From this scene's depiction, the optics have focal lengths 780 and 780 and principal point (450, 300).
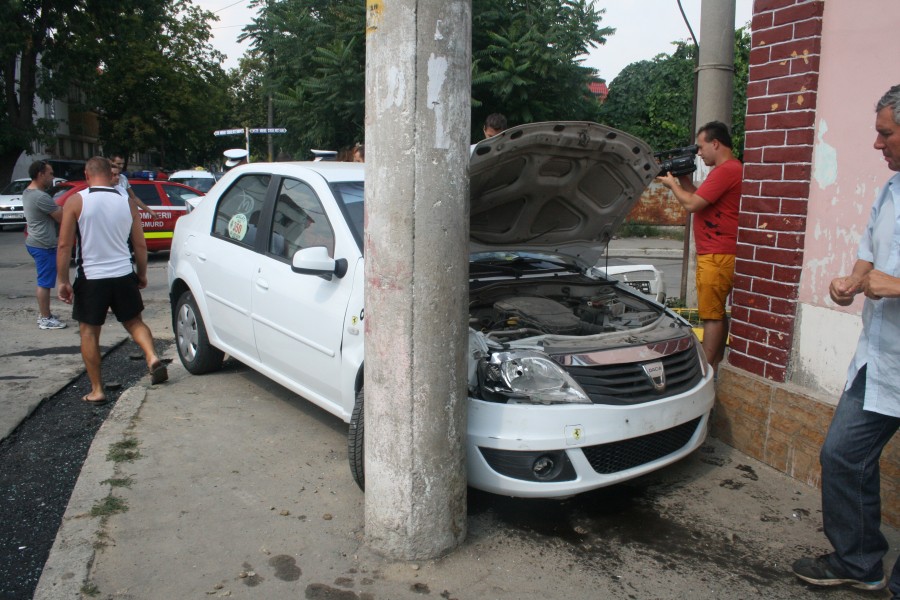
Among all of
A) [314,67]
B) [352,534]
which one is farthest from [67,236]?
[314,67]

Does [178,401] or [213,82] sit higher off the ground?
[213,82]

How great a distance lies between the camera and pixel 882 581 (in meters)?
3.21

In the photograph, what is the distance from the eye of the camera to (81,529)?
12.0 feet

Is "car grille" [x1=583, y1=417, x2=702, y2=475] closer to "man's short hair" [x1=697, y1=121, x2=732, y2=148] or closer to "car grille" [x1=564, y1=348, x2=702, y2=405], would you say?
"car grille" [x1=564, y1=348, x2=702, y2=405]

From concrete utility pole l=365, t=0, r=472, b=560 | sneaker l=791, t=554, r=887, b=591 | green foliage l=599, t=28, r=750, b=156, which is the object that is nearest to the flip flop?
concrete utility pole l=365, t=0, r=472, b=560

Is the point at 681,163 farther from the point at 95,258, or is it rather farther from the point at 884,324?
the point at 95,258

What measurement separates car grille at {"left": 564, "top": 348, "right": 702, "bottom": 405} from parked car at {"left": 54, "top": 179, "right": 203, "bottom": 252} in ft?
37.6

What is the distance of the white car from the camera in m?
3.62

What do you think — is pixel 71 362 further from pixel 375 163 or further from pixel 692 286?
pixel 692 286

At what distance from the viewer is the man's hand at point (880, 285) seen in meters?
2.75

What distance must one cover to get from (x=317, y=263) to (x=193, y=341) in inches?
95.0

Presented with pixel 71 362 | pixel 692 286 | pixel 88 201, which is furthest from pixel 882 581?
pixel 71 362

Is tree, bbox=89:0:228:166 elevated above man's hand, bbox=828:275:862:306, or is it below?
above

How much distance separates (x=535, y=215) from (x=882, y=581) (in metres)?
2.69
